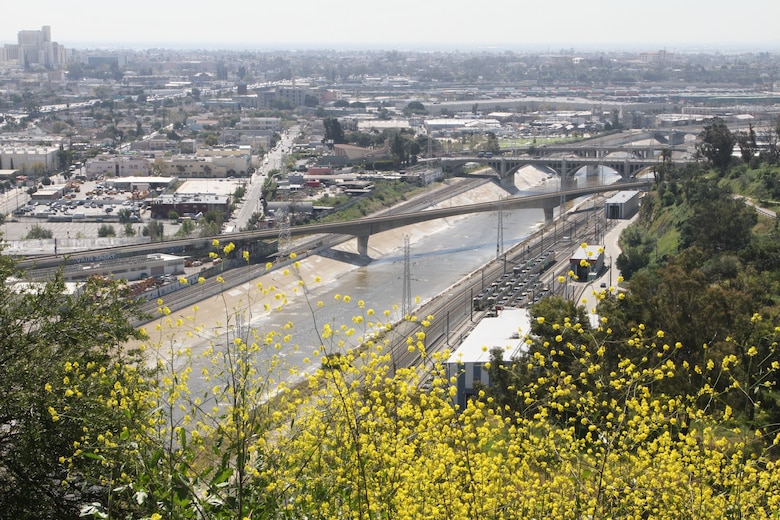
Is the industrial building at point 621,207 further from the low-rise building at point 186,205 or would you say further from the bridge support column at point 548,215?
the low-rise building at point 186,205

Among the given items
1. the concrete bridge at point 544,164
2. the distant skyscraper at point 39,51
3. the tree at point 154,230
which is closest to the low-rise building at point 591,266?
the tree at point 154,230

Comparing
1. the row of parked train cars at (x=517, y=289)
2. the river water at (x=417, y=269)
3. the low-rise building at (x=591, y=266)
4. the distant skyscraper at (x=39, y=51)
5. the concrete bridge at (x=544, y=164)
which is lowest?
the river water at (x=417, y=269)

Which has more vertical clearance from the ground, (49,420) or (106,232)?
(49,420)

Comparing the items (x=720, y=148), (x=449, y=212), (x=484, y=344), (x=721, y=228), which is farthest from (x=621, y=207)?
(x=484, y=344)

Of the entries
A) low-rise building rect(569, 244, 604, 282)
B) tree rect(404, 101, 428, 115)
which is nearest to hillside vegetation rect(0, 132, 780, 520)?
low-rise building rect(569, 244, 604, 282)

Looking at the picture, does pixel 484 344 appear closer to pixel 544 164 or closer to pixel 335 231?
pixel 335 231

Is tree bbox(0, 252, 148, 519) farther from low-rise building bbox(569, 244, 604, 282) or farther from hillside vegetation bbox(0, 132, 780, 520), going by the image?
low-rise building bbox(569, 244, 604, 282)
